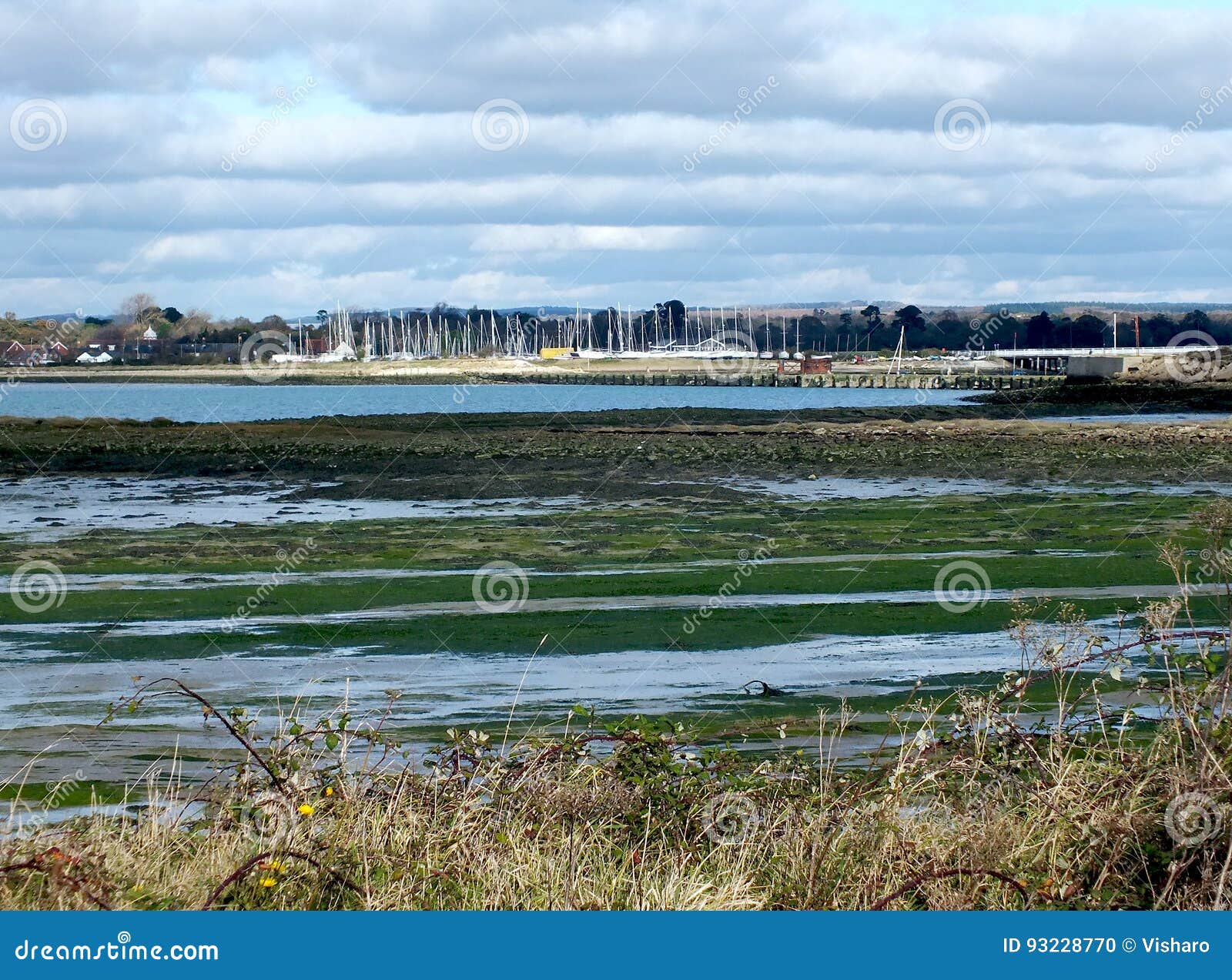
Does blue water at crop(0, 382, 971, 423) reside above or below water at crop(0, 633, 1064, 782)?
above

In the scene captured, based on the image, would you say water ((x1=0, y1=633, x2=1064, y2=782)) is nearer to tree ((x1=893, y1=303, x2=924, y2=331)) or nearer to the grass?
the grass

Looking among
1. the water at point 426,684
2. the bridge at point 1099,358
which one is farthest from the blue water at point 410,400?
the water at point 426,684

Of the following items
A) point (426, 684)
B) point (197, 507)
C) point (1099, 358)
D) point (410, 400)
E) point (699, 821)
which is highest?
point (1099, 358)

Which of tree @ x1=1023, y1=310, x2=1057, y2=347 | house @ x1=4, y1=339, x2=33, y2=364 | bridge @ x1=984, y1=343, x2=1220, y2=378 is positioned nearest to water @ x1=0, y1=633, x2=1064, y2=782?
house @ x1=4, y1=339, x2=33, y2=364

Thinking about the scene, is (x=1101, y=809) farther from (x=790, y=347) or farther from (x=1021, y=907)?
(x=790, y=347)

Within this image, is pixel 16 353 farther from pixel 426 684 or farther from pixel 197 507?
pixel 426 684

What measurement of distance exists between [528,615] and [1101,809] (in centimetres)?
1111

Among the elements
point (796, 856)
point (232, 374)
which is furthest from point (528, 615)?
point (232, 374)

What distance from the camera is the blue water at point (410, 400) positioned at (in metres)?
76.9

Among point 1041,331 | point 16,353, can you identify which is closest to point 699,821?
point 16,353

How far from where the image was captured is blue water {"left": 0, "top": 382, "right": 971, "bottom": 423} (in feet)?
252

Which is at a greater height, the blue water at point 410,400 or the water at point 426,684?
the blue water at point 410,400

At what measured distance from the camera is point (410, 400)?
100625 mm

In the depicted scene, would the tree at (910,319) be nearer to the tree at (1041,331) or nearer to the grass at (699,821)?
the tree at (1041,331)
